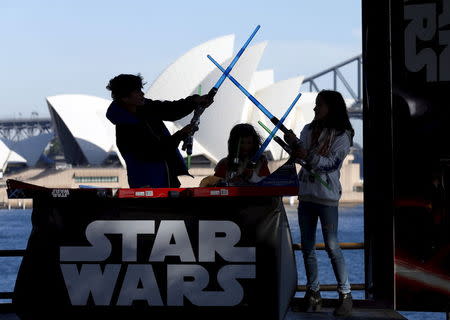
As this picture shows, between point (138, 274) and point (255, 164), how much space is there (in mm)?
1110

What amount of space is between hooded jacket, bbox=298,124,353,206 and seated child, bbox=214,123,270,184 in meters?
0.26

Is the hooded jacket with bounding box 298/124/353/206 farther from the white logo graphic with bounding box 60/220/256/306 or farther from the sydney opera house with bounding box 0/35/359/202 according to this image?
the sydney opera house with bounding box 0/35/359/202

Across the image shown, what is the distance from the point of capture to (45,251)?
513cm

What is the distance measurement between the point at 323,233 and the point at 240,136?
0.78 meters

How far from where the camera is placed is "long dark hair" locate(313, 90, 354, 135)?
236 inches

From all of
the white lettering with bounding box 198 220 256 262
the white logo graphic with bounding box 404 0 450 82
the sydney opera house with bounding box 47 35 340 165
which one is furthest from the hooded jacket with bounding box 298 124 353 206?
the sydney opera house with bounding box 47 35 340 165

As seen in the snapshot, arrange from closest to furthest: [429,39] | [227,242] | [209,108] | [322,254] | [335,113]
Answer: [227,242]
[429,39]
[335,113]
[209,108]
[322,254]

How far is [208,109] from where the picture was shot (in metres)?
66.9

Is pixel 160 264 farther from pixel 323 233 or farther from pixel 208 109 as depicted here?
pixel 208 109

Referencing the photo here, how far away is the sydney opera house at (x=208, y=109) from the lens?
6525 centimetres

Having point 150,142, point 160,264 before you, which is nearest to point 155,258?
point 160,264

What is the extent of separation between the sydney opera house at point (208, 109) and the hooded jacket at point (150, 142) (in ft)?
156

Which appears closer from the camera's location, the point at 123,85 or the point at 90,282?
the point at 90,282

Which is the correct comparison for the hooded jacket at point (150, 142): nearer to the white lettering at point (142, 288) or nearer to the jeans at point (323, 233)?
the white lettering at point (142, 288)
